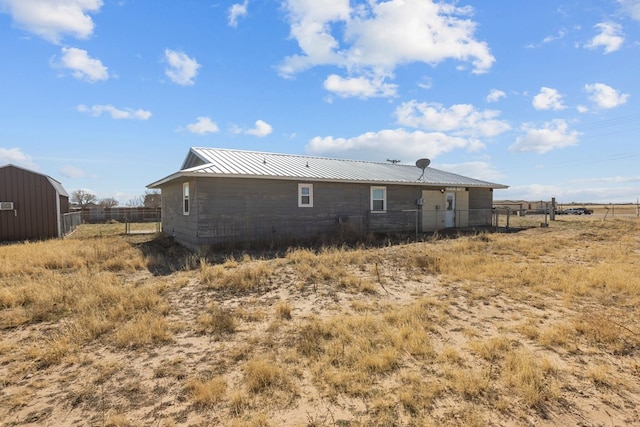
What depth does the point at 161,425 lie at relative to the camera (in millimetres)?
2910

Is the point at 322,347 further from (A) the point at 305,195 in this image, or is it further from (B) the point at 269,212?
(A) the point at 305,195

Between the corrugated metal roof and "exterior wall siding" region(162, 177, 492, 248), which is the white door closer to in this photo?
"exterior wall siding" region(162, 177, 492, 248)

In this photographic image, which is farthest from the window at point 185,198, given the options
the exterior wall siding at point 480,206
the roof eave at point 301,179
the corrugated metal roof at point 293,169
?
the exterior wall siding at point 480,206

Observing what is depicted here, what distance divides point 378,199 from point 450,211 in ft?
18.5

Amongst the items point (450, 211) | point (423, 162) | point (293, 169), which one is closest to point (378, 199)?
point (293, 169)

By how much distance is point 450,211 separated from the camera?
1975cm

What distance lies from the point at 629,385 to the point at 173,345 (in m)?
5.14

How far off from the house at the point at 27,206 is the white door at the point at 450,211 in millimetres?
20182

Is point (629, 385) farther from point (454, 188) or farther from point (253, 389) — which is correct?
point (454, 188)

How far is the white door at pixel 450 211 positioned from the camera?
19.6 m

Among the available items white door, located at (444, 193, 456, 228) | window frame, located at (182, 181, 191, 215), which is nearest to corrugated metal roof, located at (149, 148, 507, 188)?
window frame, located at (182, 181, 191, 215)

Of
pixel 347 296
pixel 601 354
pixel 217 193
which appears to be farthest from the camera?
pixel 217 193

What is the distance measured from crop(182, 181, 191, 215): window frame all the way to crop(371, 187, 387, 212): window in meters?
8.20

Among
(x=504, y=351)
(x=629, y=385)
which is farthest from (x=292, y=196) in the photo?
(x=629, y=385)
